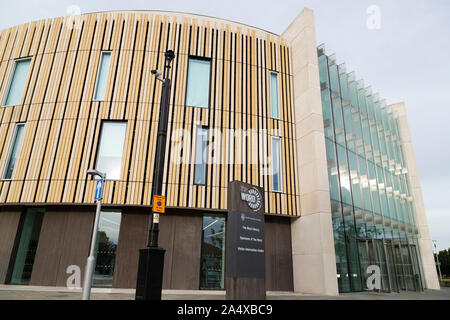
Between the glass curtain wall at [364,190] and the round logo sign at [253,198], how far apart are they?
27.6 ft

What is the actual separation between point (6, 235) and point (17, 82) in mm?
8630

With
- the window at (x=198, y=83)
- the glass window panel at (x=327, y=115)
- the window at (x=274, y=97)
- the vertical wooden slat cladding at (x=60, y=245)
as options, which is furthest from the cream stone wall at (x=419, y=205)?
the vertical wooden slat cladding at (x=60, y=245)

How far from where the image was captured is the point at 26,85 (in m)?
16.0

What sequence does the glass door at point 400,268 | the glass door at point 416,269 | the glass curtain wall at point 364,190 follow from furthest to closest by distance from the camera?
the glass door at point 416,269 < the glass door at point 400,268 < the glass curtain wall at point 364,190

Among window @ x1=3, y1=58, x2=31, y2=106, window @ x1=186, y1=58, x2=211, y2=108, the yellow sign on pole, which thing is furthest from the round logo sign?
window @ x1=3, y1=58, x2=31, y2=106

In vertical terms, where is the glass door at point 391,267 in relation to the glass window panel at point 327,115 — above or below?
below

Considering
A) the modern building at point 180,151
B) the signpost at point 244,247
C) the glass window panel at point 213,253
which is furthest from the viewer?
the glass window panel at point 213,253

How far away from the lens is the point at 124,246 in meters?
13.9

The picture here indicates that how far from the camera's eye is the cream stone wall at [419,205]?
2292 centimetres

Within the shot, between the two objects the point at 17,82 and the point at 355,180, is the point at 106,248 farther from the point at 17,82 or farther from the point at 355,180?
the point at 355,180

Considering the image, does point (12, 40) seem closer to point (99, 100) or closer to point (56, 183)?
point (99, 100)

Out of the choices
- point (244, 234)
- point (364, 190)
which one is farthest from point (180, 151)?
point (364, 190)

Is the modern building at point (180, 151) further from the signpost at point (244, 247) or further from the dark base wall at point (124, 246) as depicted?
the signpost at point (244, 247)

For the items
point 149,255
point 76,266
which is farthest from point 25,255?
point 149,255
